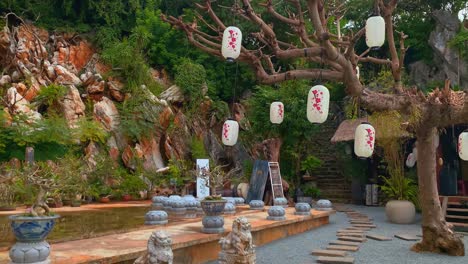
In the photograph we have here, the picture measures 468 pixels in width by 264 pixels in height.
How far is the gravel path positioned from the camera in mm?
6285

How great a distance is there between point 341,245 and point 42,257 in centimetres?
539

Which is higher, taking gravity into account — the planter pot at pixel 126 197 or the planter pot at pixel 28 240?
the planter pot at pixel 28 240

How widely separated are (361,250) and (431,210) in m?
1.36

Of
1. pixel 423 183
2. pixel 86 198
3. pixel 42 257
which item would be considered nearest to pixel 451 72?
pixel 423 183

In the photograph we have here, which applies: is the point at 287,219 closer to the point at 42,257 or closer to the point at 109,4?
the point at 42,257

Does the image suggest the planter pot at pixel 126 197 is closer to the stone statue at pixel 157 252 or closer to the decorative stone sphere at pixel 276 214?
the decorative stone sphere at pixel 276 214

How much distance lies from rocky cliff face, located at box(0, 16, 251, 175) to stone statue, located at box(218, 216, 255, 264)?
9.00 m

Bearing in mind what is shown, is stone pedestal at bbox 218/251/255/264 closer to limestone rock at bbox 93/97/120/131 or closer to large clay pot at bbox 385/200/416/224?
large clay pot at bbox 385/200/416/224

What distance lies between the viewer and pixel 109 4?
19.0 meters

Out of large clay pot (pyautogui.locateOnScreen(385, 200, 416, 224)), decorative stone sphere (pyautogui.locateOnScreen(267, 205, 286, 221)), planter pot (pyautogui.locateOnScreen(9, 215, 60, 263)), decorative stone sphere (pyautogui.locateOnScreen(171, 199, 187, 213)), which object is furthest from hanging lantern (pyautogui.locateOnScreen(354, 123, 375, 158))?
planter pot (pyautogui.locateOnScreen(9, 215, 60, 263))

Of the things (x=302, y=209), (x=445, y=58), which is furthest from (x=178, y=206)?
(x=445, y=58)

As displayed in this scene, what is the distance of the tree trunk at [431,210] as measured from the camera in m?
6.65

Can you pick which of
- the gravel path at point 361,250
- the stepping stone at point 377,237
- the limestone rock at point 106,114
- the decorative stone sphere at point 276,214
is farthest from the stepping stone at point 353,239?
the limestone rock at point 106,114

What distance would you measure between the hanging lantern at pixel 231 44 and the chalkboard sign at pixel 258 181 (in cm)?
591
